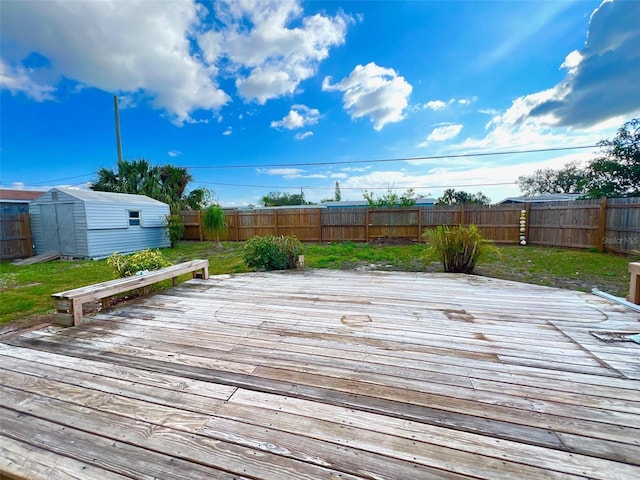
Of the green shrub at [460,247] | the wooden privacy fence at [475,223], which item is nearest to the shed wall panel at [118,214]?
the wooden privacy fence at [475,223]

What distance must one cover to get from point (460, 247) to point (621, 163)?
1432 centimetres

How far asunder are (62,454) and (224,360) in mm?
883

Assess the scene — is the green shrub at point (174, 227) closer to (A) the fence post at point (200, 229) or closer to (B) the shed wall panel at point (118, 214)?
(B) the shed wall panel at point (118, 214)

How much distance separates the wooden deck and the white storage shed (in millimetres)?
8046

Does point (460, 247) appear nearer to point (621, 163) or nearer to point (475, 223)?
point (475, 223)

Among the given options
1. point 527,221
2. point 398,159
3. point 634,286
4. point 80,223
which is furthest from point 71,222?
point 527,221

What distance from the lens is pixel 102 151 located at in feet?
53.7

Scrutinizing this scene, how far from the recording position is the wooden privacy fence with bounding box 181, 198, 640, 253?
25.4 ft

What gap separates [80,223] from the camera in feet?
28.8

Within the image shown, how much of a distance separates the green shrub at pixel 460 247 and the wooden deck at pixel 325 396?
95.1 inches

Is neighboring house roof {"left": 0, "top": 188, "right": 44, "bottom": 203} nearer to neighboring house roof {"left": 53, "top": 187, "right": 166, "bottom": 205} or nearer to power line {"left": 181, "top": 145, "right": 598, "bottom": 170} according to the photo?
power line {"left": 181, "top": 145, "right": 598, "bottom": 170}

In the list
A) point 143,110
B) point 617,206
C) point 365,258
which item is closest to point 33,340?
point 365,258

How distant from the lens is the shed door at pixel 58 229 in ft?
29.2

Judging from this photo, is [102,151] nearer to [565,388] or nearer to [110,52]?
[110,52]
